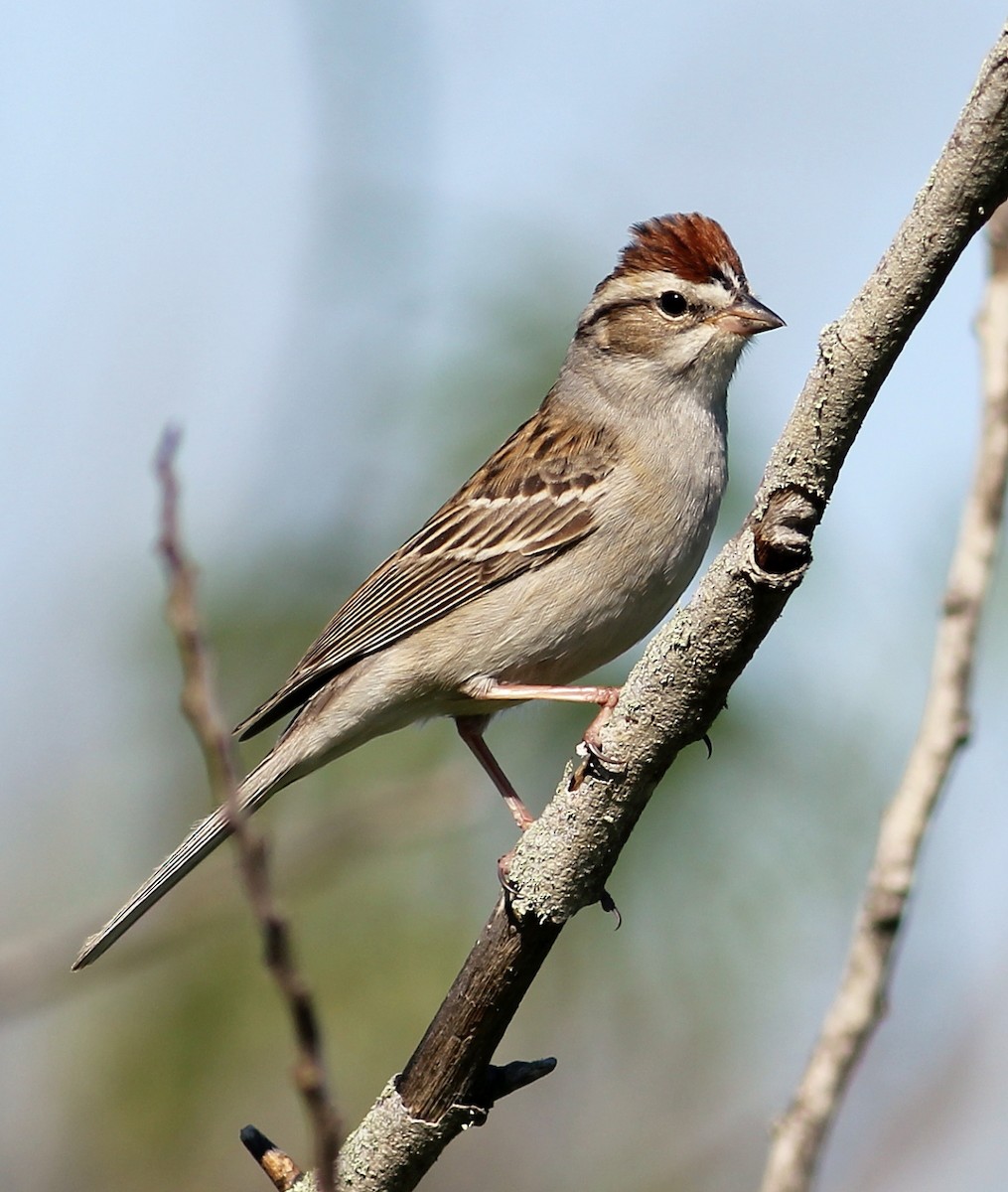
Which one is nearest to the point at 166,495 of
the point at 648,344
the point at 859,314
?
the point at 859,314

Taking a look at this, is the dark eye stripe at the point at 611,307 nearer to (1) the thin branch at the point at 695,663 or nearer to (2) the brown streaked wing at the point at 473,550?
(2) the brown streaked wing at the point at 473,550

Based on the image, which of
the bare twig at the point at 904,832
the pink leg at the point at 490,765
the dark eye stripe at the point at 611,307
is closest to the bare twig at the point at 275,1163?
the bare twig at the point at 904,832

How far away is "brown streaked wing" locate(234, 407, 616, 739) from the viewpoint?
19.0 ft

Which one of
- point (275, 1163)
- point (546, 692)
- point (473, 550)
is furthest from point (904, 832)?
point (473, 550)

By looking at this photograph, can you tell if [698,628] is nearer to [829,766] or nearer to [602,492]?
[602,492]

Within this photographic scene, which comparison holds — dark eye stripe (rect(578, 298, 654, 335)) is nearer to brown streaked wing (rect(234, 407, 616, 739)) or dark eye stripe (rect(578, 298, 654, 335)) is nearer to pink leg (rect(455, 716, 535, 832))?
brown streaked wing (rect(234, 407, 616, 739))

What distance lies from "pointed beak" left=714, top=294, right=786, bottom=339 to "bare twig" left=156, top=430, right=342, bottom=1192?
389 cm

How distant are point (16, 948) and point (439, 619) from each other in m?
2.31

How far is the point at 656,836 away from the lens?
272 inches

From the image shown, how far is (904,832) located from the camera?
3.28m

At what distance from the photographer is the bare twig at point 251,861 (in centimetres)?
194

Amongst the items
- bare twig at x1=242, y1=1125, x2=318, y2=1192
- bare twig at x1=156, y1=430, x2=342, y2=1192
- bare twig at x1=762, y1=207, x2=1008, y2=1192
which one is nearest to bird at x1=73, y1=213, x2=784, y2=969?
bare twig at x1=242, y1=1125, x2=318, y2=1192

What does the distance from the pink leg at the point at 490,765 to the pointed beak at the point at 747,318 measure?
178 centimetres

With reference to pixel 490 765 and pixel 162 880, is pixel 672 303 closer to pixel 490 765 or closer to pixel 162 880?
pixel 490 765
